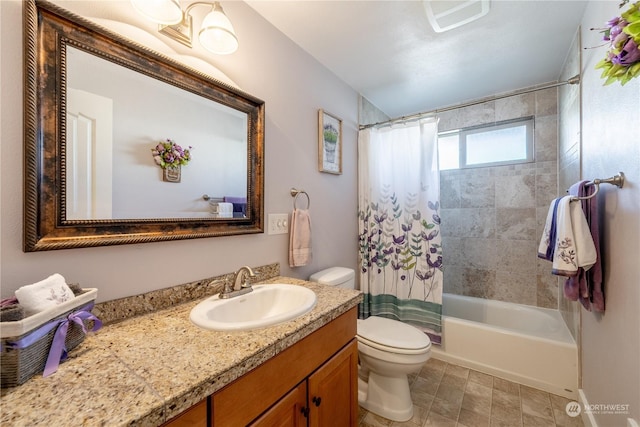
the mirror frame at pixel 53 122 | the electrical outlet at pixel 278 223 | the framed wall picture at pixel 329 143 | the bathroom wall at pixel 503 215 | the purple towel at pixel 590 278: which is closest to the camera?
the mirror frame at pixel 53 122

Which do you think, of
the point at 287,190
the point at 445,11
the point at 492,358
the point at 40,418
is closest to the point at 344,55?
the point at 445,11

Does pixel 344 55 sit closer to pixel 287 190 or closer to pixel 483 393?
pixel 287 190

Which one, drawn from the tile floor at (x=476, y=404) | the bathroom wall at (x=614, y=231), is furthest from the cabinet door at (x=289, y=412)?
the bathroom wall at (x=614, y=231)

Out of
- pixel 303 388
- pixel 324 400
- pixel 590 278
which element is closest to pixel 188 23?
pixel 303 388

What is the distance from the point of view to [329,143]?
1.94 meters

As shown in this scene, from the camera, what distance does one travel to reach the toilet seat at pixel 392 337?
1422 millimetres

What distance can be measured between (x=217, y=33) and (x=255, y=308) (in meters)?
1.23

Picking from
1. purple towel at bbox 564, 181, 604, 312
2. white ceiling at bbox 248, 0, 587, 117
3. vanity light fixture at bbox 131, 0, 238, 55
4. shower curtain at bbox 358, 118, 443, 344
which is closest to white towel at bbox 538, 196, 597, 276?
purple towel at bbox 564, 181, 604, 312

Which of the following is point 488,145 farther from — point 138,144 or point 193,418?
point 193,418

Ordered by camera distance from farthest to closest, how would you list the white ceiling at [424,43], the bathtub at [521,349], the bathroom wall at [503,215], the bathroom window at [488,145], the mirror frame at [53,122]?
the bathroom window at [488,145] → the bathroom wall at [503,215] → the bathtub at [521,349] → the white ceiling at [424,43] → the mirror frame at [53,122]

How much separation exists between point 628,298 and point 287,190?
62.5 inches

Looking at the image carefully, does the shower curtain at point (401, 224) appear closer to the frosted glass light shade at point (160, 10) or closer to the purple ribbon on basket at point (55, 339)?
the frosted glass light shade at point (160, 10)

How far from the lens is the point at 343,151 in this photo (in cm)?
214

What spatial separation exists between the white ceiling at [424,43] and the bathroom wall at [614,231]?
266 mm
